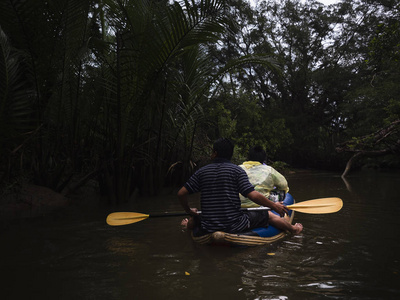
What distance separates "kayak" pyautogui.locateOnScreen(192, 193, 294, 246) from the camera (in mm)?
3902

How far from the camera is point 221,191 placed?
12.6 feet

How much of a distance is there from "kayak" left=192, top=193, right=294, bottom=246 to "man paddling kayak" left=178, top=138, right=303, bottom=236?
0.06 m

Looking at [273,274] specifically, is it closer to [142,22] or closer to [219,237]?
[219,237]

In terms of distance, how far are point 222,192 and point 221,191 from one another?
2cm

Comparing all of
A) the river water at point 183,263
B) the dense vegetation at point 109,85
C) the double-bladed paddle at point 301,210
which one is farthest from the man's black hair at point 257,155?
the dense vegetation at point 109,85

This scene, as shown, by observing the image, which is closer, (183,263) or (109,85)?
(183,263)

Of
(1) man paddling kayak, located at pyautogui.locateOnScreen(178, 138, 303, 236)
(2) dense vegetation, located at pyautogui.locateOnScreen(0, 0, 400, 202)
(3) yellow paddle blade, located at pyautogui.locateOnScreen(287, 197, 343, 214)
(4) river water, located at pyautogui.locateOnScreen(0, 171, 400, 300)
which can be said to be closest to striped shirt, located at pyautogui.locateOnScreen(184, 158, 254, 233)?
(1) man paddling kayak, located at pyautogui.locateOnScreen(178, 138, 303, 236)

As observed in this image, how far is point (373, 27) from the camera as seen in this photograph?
73.5 ft

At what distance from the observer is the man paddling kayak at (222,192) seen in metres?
3.81

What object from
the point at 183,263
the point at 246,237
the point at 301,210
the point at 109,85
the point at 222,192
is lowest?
the point at 183,263

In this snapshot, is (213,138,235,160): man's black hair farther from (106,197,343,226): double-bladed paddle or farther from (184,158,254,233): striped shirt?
(106,197,343,226): double-bladed paddle

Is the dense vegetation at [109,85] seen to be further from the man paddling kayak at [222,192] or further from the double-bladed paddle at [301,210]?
the man paddling kayak at [222,192]

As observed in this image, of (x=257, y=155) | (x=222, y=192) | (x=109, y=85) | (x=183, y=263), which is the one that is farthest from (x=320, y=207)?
(x=109, y=85)

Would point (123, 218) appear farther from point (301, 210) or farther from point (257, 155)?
point (301, 210)
